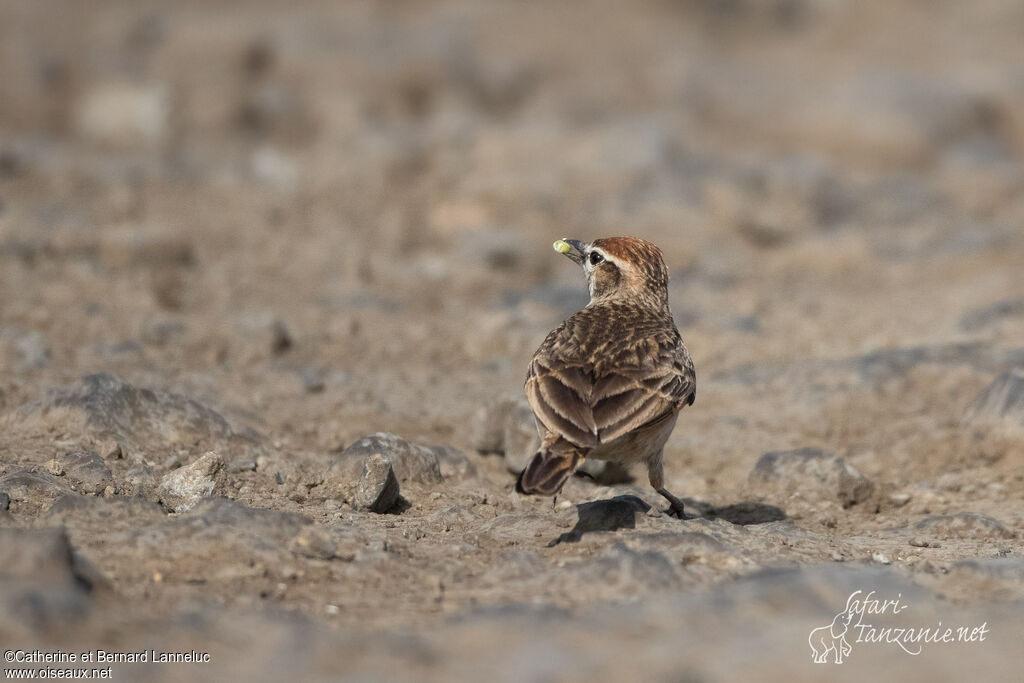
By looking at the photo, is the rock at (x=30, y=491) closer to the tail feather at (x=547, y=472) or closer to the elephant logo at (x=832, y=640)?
the tail feather at (x=547, y=472)

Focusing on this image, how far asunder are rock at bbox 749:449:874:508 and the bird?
0.86 metres

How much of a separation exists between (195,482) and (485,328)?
419 cm

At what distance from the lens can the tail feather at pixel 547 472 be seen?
479 centimetres

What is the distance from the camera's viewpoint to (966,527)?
5.83m

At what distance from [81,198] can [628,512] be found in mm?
8899

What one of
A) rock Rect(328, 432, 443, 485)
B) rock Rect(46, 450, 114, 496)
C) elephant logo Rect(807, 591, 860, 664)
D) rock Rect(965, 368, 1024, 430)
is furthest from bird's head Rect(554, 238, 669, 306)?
elephant logo Rect(807, 591, 860, 664)

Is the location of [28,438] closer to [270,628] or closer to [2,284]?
[270,628]

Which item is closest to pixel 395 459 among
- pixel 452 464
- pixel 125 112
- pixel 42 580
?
pixel 452 464

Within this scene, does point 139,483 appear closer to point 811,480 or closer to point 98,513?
point 98,513

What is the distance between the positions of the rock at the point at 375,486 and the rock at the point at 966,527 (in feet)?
8.83

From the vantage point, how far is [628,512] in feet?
17.5

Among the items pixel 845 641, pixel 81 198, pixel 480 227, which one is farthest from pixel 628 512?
pixel 81 198

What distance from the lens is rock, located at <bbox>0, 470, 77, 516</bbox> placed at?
5020mm

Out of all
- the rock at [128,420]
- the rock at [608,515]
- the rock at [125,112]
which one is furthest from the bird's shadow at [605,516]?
the rock at [125,112]
